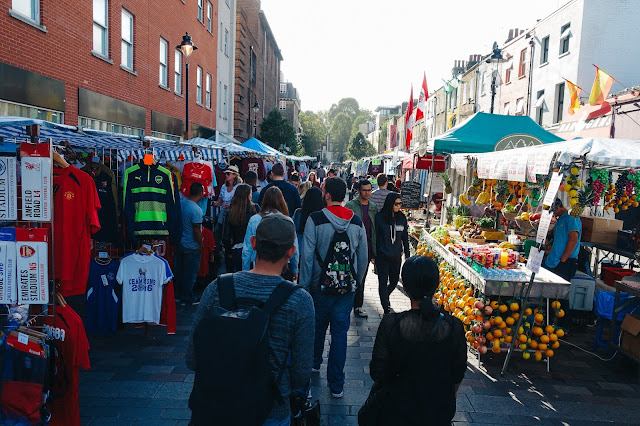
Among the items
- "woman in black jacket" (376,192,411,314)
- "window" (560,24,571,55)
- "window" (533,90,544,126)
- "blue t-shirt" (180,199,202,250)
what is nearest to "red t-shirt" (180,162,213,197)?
"blue t-shirt" (180,199,202,250)

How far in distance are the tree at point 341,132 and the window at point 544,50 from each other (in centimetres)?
8804

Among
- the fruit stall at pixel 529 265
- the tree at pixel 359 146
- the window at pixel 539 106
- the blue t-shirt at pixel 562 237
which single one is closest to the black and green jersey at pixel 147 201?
the fruit stall at pixel 529 265

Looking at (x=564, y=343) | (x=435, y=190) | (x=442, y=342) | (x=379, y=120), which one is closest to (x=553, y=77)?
(x=435, y=190)

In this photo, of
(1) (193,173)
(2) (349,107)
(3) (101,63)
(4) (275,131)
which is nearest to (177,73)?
(3) (101,63)

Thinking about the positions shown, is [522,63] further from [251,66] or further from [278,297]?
Answer: [278,297]

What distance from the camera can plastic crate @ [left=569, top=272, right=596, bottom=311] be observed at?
705 cm

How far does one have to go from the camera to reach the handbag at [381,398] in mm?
2535

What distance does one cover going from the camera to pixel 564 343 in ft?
21.7

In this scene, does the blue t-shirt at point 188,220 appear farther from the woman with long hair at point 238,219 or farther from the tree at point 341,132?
the tree at point 341,132

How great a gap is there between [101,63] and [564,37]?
19485 mm

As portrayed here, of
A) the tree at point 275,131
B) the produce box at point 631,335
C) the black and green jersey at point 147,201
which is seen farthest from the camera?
the tree at point 275,131

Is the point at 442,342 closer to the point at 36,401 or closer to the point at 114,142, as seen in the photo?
the point at 36,401

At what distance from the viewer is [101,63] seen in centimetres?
1298

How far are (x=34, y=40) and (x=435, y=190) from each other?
973cm
